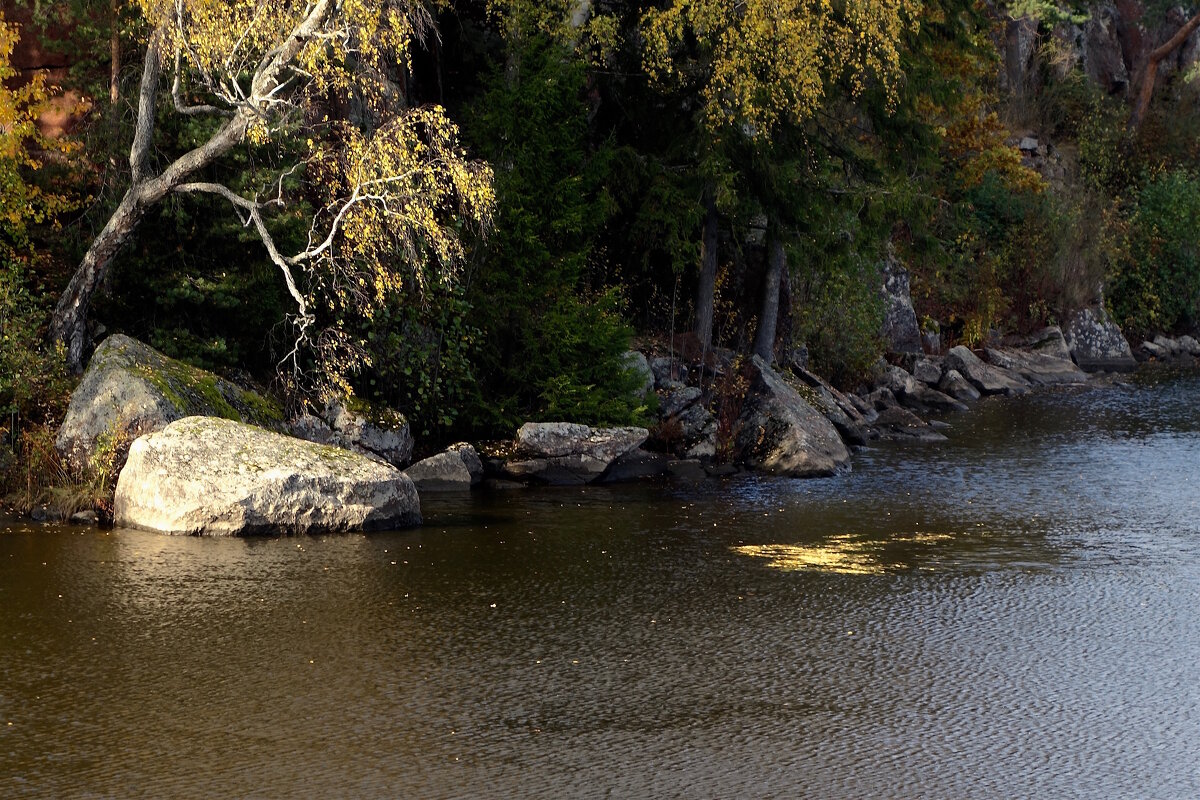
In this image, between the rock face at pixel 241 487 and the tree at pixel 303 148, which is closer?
the rock face at pixel 241 487

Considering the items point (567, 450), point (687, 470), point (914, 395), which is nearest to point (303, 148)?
point (567, 450)

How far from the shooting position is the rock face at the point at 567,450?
19.4 m

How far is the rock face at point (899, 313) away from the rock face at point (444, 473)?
17.4 metres

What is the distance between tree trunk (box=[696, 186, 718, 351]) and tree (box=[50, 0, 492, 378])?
7.07m

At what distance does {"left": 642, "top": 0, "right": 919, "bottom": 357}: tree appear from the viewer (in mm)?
21500

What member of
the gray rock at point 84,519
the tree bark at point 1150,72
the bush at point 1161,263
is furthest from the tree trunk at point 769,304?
the tree bark at point 1150,72

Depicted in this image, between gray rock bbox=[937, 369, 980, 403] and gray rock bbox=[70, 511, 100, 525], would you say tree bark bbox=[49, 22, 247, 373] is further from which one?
gray rock bbox=[937, 369, 980, 403]

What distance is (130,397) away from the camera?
16047 millimetres

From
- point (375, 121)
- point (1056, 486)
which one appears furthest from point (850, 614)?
point (375, 121)

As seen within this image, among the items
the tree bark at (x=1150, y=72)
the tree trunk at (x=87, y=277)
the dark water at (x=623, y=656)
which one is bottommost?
the dark water at (x=623, y=656)

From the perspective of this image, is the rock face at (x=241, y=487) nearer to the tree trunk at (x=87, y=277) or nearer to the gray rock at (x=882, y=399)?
the tree trunk at (x=87, y=277)

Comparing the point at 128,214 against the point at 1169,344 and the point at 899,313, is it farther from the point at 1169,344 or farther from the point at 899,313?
the point at 1169,344

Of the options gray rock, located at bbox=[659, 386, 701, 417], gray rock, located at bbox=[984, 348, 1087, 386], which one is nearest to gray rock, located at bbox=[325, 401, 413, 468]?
gray rock, located at bbox=[659, 386, 701, 417]

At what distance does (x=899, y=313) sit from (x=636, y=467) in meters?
16.0
